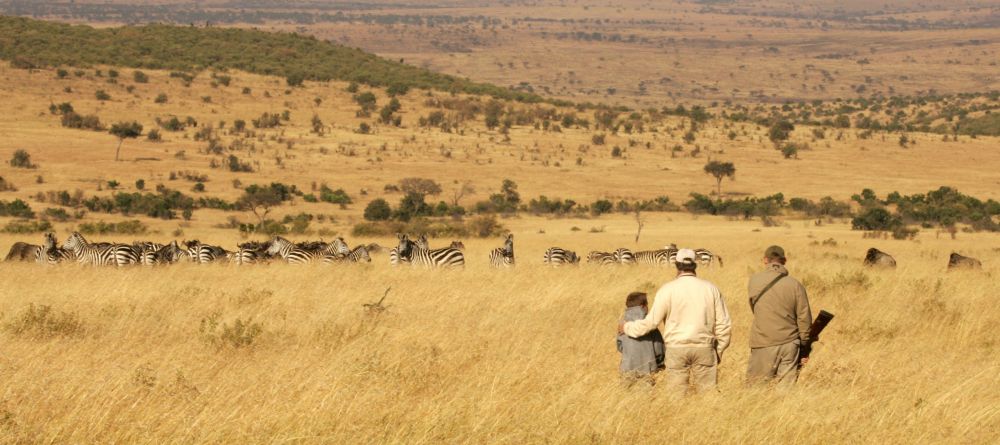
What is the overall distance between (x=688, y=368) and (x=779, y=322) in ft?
3.23

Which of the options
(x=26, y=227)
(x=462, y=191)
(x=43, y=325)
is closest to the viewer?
(x=43, y=325)

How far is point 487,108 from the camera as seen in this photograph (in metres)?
88.3

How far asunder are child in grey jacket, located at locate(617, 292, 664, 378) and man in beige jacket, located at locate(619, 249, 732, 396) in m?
0.24

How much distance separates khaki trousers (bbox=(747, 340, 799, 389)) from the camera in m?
9.88

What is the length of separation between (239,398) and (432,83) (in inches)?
3742

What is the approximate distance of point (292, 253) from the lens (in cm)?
2381

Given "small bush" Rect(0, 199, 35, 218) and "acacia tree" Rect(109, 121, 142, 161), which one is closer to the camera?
"small bush" Rect(0, 199, 35, 218)

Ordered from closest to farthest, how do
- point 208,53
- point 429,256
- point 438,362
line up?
1. point 438,362
2. point 429,256
3. point 208,53

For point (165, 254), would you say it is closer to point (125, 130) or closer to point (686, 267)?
point (686, 267)

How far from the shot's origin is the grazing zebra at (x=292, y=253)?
2347 centimetres

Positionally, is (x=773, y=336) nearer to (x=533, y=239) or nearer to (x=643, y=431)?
(x=643, y=431)

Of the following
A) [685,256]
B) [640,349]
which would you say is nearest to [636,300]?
[640,349]

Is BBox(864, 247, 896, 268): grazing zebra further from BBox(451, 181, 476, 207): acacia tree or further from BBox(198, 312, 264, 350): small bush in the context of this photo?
BBox(451, 181, 476, 207): acacia tree

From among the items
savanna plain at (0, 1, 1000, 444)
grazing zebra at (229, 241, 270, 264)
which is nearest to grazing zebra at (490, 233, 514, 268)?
savanna plain at (0, 1, 1000, 444)
